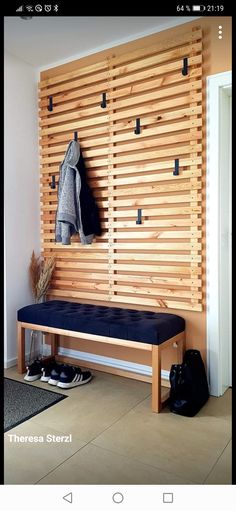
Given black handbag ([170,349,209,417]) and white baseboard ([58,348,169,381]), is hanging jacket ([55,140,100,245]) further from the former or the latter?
black handbag ([170,349,209,417])

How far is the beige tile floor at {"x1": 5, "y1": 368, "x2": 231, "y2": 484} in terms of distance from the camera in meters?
1.36

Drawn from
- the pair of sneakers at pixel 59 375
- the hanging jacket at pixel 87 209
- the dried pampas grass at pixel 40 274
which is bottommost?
the pair of sneakers at pixel 59 375

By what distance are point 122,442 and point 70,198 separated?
1.70 meters

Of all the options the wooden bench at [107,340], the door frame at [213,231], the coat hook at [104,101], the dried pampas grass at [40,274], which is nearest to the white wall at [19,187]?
the dried pampas grass at [40,274]

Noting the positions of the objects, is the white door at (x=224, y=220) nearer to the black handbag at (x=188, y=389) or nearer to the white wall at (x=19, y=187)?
the black handbag at (x=188, y=389)

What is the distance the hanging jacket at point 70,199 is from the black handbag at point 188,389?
1.17 metres

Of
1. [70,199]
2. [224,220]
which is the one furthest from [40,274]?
[224,220]

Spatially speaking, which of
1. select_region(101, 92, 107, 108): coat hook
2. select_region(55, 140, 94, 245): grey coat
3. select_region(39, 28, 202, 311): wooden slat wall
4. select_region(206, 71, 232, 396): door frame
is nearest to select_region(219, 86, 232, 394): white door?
select_region(206, 71, 232, 396): door frame

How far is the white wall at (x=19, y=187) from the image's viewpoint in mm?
2844

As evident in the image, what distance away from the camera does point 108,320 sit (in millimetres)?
2359

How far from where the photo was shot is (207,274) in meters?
2.36

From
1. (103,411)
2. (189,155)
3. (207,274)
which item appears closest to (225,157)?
(189,155)
